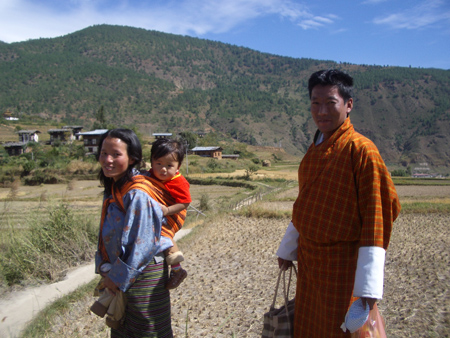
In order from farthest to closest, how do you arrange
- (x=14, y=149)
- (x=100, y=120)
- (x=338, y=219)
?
(x=100, y=120)
(x=14, y=149)
(x=338, y=219)

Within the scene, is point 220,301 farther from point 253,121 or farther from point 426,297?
point 253,121

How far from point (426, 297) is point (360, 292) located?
15.4ft

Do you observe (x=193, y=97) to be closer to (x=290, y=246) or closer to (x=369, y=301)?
(x=290, y=246)

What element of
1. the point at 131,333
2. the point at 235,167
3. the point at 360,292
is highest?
the point at 360,292

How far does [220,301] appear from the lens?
5.30 m

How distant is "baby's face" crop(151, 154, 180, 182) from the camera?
2.04m

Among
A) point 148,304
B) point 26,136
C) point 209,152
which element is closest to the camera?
point 148,304

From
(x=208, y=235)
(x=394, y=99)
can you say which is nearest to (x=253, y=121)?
(x=394, y=99)

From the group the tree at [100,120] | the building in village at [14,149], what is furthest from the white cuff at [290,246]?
the tree at [100,120]

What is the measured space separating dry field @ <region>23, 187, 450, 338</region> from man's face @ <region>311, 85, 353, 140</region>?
4.76ft

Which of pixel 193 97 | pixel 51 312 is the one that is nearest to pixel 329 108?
pixel 51 312

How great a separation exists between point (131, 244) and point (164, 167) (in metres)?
0.49

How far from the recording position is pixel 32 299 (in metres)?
5.41

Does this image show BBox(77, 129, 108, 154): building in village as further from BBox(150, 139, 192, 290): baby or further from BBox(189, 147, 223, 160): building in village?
BBox(150, 139, 192, 290): baby
